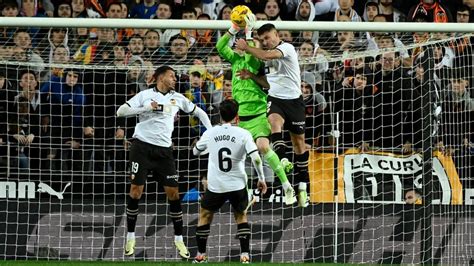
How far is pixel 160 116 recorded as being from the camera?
1587 cm

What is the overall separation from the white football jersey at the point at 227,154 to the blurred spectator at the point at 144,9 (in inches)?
213

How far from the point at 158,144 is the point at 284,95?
6.76 feet

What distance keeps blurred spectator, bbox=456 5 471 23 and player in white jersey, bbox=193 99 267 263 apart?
6.29m

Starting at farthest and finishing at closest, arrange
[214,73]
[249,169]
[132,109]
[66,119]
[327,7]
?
[327,7]
[214,73]
[249,169]
[66,119]
[132,109]

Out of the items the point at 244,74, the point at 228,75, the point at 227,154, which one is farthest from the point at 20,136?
the point at 244,74

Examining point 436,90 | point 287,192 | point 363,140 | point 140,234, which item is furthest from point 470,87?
point 140,234

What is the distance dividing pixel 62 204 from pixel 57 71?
78.1 inches

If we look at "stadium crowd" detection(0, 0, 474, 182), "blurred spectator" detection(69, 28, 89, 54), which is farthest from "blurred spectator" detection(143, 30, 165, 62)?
"blurred spectator" detection(69, 28, 89, 54)

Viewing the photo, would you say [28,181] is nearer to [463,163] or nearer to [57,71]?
[57,71]

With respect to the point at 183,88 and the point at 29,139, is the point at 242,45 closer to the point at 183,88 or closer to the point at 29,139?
the point at 183,88

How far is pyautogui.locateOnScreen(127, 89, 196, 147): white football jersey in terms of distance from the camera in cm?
1577

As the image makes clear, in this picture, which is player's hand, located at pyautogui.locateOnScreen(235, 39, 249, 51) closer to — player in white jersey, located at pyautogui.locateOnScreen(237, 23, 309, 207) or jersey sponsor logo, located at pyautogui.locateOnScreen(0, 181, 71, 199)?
player in white jersey, located at pyautogui.locateOnScreen(237, 23, 309, 207)

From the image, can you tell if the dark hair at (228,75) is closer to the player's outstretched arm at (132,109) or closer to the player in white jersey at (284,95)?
the player's outstretched arm at (132,109)

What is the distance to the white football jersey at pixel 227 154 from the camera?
14.7 m
